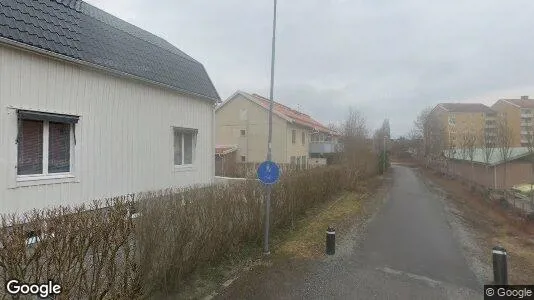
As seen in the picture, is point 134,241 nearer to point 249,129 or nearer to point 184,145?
point 184,145

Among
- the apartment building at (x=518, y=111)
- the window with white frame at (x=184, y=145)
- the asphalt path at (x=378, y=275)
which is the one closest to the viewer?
the asphalt path at (x=378, y=275)

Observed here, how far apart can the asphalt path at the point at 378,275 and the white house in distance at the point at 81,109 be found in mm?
4773

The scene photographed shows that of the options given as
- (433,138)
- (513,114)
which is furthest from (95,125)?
(513,114)

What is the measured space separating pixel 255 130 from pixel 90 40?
74.7 feet

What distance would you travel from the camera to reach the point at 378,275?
19.6 feet

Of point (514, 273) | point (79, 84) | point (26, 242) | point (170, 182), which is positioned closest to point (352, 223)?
point (514, 273)

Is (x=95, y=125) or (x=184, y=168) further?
(x=184, y=168)

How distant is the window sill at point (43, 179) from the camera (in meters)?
6.57

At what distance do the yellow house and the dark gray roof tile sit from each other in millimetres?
17603

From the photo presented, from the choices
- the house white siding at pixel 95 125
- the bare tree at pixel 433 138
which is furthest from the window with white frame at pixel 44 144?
the bare tree at pixel 433 138

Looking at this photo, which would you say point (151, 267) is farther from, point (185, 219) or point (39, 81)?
point (39, 81)

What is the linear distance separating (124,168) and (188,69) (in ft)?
16.1

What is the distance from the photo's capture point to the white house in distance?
21.2 feet

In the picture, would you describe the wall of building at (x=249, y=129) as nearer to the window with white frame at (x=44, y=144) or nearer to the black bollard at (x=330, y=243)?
the black bollard at (x=330, y=243)
